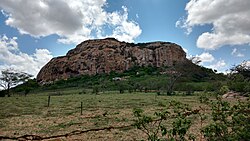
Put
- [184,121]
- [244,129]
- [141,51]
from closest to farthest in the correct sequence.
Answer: [184,121] < [244,129] < [141,51]

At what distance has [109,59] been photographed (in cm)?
12550

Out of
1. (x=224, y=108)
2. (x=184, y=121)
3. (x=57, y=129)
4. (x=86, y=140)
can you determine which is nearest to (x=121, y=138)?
(x=86, y=140)

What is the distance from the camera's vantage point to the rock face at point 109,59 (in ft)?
404

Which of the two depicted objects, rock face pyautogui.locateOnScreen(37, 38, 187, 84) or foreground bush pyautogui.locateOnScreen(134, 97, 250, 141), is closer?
foreground bush pyautogui.locateOnScreen(134, 97, 250, 141)

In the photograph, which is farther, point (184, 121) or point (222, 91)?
point (222, 91)

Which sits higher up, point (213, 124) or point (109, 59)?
point (109, 59)

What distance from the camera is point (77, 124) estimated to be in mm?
13430

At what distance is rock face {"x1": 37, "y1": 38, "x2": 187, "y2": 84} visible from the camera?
123188mm

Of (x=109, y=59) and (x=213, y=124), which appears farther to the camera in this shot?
(x=109, y=59)

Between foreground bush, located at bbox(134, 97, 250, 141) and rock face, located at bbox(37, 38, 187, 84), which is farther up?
rock face, located at bbox(37, 38, 187, 84)

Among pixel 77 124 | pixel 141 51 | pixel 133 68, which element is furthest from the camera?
pixel 141 51

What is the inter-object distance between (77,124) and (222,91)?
32.0ft

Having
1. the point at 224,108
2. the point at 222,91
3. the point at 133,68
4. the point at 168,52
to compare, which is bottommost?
the point at 224,108

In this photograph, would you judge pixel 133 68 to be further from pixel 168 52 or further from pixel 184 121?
pixel 184 121
